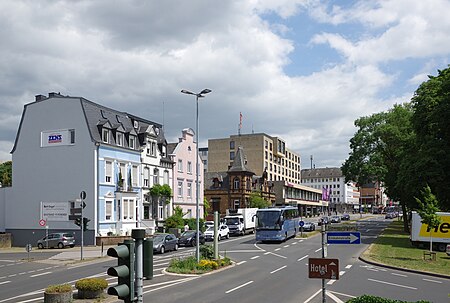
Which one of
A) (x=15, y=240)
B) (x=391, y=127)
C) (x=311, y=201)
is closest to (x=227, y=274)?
(x=15, y=240)

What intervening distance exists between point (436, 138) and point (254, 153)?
68.6 meters

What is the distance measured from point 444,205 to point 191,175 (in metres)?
32.4

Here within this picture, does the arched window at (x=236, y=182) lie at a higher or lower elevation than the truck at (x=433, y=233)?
higher

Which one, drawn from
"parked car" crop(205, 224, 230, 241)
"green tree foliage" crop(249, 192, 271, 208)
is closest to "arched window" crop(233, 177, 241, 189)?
"green tree foliage" crop(249, 192, 271, 208)

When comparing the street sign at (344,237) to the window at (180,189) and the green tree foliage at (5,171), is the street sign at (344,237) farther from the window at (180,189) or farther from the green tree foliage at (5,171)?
the green tree foliage at (5,171)

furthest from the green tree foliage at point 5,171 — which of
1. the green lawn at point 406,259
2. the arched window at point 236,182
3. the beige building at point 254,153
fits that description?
the green lawn at point 406,259

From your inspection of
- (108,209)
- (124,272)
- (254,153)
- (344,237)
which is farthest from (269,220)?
(254,153)

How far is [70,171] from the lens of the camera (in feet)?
159

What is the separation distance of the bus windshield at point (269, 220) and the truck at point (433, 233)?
1166cm

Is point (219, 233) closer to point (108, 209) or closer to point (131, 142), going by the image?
point (108, 209)

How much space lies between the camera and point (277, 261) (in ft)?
105

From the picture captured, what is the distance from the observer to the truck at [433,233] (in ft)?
131

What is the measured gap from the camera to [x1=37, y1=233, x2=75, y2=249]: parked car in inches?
1756

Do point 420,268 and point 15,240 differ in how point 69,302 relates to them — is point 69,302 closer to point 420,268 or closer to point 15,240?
point 420,268
